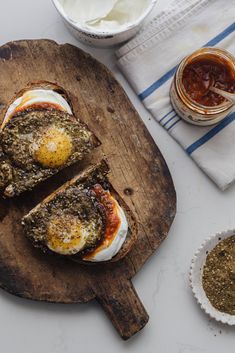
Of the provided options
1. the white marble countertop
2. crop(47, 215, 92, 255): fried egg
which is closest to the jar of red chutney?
the white marble countertop

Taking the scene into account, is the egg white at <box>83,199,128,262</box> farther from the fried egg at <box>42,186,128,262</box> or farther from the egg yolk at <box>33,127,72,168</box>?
the egg yolk at <box>33,127,72,168</box>

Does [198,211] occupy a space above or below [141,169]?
below

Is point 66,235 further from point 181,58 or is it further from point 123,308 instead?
point 181,58

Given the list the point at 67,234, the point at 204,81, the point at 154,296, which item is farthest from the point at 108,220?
the point at 204,81

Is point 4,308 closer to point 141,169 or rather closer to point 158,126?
point 141,169

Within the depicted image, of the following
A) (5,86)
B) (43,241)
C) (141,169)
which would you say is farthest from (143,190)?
(5,86)

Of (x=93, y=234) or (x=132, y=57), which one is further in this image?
(x=132, y=57)
